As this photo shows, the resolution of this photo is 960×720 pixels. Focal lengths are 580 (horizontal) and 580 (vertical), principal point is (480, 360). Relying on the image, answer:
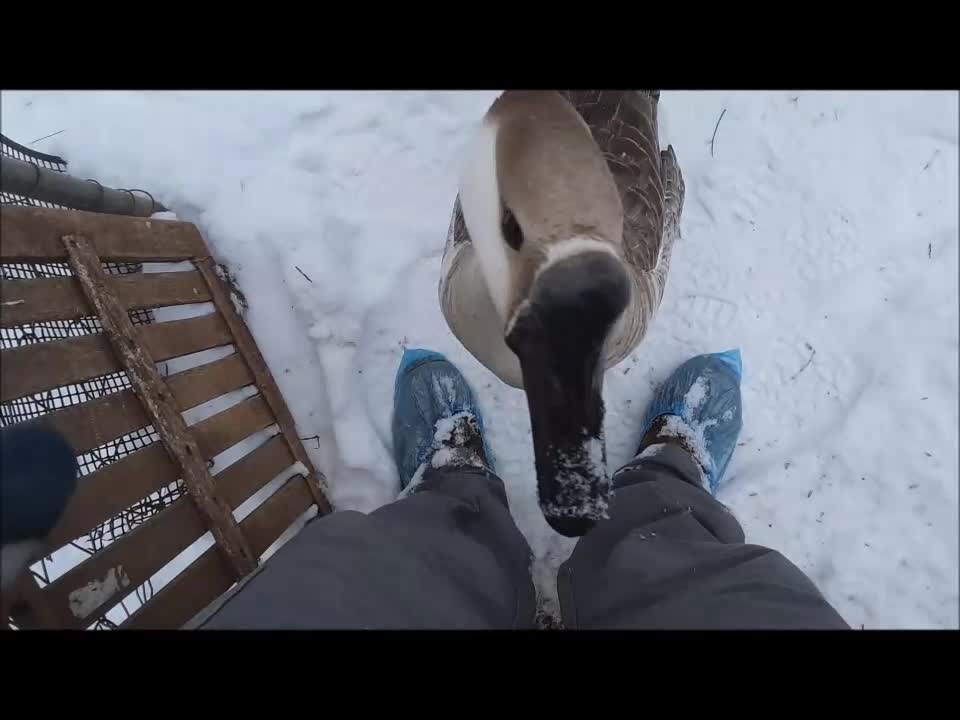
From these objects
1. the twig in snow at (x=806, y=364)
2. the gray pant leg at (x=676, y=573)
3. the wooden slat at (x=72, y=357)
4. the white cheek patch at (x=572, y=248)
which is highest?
the wooden slat at (x=72, y=357)

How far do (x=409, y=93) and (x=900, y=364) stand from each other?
5.53 feet

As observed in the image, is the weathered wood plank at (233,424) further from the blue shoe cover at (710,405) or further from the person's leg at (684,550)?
the blue shoe cover at (710,405)

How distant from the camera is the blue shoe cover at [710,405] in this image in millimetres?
1682

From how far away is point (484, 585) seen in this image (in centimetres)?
115

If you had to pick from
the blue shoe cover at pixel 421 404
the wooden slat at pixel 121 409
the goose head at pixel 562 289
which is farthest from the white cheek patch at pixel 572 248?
the blue shoe cover at pixel 421 404

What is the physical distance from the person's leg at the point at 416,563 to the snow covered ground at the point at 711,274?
0.89 feet

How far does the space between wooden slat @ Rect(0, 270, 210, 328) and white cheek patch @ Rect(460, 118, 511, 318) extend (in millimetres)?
739

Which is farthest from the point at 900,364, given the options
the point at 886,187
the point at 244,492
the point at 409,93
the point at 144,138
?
the point at 144,138

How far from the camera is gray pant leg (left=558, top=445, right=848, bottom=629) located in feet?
3.07

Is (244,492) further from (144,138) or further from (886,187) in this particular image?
(886,187)

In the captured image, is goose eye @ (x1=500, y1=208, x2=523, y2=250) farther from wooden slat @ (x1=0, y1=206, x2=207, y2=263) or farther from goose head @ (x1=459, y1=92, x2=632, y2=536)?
wooden slat @ (x1=0, y1=206, x2=207, y2=263)

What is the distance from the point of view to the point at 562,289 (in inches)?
29.6

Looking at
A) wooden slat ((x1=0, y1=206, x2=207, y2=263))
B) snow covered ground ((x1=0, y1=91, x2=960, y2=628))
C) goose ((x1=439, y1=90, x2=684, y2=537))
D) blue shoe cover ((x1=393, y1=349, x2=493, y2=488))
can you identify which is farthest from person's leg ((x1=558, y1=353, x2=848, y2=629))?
wooden slat ((x1=0, y1=206, x2=207, y2=263))

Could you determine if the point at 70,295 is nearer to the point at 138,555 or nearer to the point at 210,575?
the point at 138,555
